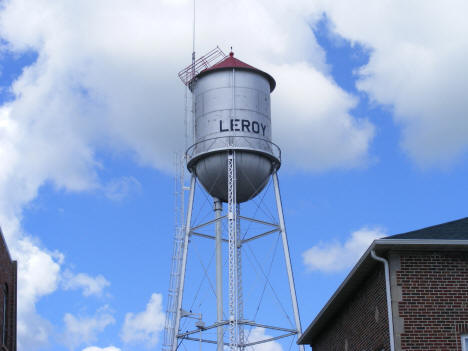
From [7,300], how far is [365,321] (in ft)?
44.5

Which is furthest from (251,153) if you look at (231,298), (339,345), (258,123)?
(339,345)

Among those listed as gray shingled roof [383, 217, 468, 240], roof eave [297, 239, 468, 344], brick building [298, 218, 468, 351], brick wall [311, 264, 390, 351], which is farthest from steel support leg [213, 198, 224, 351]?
brick building [298, 218, 468, 351]

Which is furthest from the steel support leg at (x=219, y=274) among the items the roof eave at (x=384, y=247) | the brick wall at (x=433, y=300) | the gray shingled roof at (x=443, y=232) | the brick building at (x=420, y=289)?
the brick wall at (x=433, y=300)

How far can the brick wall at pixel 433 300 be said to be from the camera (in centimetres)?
1773

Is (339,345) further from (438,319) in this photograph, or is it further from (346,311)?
(438,319)

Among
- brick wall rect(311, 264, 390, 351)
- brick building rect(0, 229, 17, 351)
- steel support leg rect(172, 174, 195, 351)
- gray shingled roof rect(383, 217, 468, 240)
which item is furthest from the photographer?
steel support leg rect(172, 174, 195, 351)

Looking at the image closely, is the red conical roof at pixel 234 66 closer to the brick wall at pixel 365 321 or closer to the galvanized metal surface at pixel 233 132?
the galvanized metal surface at pixel 233 132

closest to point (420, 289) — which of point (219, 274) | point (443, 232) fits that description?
Answer: point (443, 232)

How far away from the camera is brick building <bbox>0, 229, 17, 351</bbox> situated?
2728 centimetres

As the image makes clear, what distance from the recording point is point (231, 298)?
32938 millimetres

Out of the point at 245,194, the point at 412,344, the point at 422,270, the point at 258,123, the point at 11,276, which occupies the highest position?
the point at 258,123

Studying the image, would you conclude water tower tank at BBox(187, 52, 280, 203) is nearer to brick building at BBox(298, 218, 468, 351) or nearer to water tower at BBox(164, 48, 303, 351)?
water tower at BBox(164, 48, 303, 351)

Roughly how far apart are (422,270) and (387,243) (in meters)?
1.05

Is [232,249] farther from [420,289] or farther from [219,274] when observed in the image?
[420,289]
